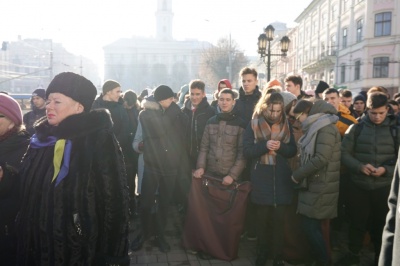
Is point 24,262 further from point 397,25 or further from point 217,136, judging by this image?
point 397,25

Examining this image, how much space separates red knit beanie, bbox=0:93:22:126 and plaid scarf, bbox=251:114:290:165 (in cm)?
262

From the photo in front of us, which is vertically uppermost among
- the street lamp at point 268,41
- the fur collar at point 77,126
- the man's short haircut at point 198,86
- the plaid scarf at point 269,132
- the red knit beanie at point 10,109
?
the street lamp at point 268,41

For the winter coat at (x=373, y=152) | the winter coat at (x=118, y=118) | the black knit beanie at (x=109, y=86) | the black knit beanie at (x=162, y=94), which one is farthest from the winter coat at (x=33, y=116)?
the winter coat at (x=373, y=152)

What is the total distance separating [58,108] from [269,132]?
2.66 metres

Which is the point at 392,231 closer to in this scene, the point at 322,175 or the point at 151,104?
the point at 322,175

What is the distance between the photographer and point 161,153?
16.6 ft

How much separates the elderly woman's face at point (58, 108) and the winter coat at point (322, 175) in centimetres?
276

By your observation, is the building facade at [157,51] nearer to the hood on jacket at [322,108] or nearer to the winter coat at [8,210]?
the hood on jacket at [322,108]

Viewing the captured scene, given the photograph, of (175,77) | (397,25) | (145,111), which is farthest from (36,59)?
(145,111)

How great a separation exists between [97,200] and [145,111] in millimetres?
2947

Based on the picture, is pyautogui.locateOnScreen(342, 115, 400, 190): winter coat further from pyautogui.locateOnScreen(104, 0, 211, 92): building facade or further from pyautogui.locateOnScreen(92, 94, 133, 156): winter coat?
pyautogui.locateOnScreen(104, 0, 211, 92): building facade

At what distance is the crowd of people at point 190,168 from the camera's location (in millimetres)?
Answer: 2348

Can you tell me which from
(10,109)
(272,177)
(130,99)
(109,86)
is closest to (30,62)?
(130,99)

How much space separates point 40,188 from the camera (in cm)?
237
